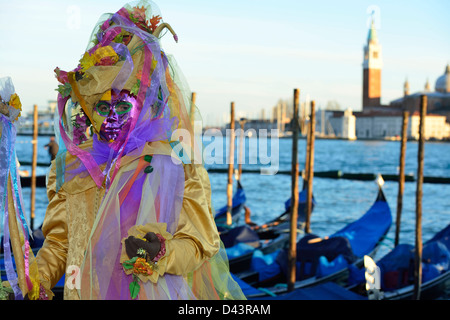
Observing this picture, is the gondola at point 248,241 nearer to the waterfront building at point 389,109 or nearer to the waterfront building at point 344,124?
the waterfront building at point 389,109

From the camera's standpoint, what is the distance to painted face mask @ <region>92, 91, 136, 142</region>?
5.32 feet

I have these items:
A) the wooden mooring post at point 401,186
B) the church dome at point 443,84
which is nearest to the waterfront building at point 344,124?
the church dome at point 443,84

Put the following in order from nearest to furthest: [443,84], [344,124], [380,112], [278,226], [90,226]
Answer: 1. [90,226]
2. [278,226]
3. [380,112]
4. [344,124]
5. [443,84]

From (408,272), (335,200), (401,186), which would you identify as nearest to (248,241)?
(408,272)

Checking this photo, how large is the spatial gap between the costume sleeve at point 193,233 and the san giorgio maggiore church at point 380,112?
262ft

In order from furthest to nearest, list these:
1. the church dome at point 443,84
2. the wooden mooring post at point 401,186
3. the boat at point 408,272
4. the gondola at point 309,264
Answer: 1. the church dome at point 443,84
2. the wooden mooring post at point 401,186
3. the gondola at point 309,264
4. the boat at point 408,272

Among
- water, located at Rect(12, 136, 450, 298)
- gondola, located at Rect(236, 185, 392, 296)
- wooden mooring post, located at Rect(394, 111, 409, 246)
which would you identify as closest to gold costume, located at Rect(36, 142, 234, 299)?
gondola, located at Rect(236, 185, 392, 296)

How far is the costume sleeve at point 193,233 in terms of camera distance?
1.53m

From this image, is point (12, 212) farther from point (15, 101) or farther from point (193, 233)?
point (193, 233)

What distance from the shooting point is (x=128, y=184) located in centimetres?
160

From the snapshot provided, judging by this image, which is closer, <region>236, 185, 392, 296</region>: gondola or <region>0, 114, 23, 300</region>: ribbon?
<region>0, 114, 23, 300</region>: ribbon

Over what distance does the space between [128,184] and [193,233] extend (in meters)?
0.23

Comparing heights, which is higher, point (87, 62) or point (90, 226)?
point (87, 62)

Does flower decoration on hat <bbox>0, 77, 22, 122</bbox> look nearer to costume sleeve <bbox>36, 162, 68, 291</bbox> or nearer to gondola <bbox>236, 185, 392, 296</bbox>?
costume sleeve <bbox>36, 162, 68, 291</bbox>
